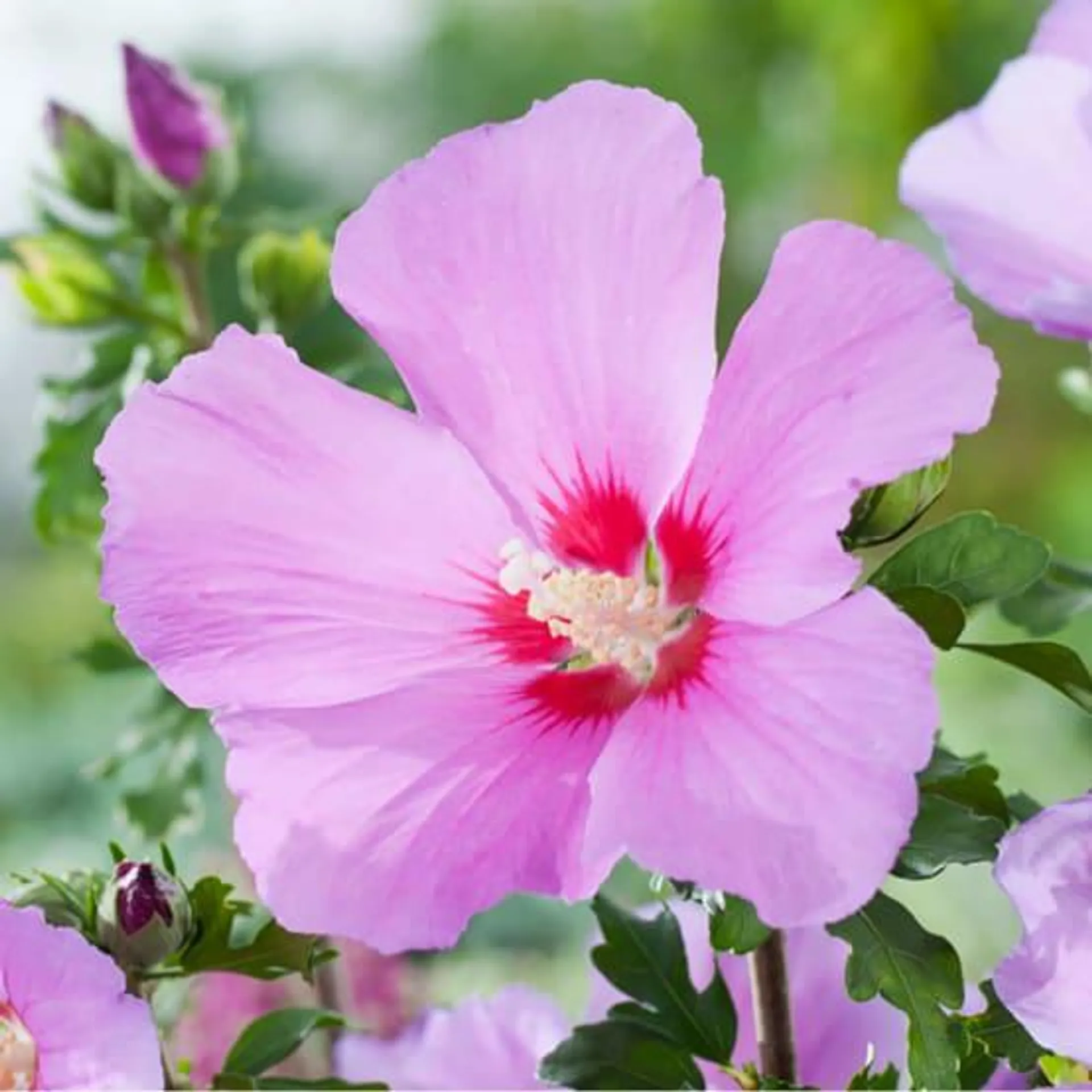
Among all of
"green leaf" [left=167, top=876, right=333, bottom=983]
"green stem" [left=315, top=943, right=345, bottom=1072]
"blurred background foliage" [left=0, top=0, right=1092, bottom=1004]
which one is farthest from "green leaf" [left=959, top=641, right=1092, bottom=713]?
"blurred background foliage" [left=0, top=0, right=1092, bottom=1004]

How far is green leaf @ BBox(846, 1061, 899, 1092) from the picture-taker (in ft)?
1.26

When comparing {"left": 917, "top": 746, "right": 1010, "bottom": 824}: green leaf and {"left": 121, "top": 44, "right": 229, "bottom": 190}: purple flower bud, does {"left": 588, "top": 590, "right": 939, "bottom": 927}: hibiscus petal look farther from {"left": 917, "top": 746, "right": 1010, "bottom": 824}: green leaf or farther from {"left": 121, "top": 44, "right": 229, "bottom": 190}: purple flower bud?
{"left": 121, "top": 44, "right": 229, "bottom": 190}: purple flower bud

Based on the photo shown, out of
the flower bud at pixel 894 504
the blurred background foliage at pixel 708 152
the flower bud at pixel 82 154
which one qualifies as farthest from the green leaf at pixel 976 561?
the blurred background foliage at pixel 708 152

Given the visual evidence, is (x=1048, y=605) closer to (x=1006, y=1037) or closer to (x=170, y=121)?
(x=1006, y=1037)

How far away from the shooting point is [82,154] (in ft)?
2.26

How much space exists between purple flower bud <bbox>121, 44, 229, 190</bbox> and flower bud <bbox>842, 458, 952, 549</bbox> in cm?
34

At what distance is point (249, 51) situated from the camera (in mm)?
7816

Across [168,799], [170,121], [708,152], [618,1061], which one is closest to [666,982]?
[618,1061]

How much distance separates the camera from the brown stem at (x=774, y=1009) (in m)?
0.38

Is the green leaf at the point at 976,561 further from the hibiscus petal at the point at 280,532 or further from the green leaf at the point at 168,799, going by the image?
the green leaf at the point at 168,799

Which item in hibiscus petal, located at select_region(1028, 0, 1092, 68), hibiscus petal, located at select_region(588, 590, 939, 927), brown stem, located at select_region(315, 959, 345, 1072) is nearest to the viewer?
hibiscus petal, located at select_region(588, 590, 939, 927)

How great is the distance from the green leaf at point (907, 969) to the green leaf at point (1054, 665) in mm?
48

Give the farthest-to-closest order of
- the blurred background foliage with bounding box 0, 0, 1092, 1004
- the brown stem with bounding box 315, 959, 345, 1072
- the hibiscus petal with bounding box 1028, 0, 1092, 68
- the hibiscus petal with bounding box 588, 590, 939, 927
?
the blurred background foliage with bounding box 0, 0, 1092, 1004, the brown stem with bounding box 315, 959, 345, 1072, the hibiscus petal with bounding box 1028, 0, 1092, 68, the hibiscus petal with bounding box 588, 590, 939, 927

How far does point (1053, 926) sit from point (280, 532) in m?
0.14
